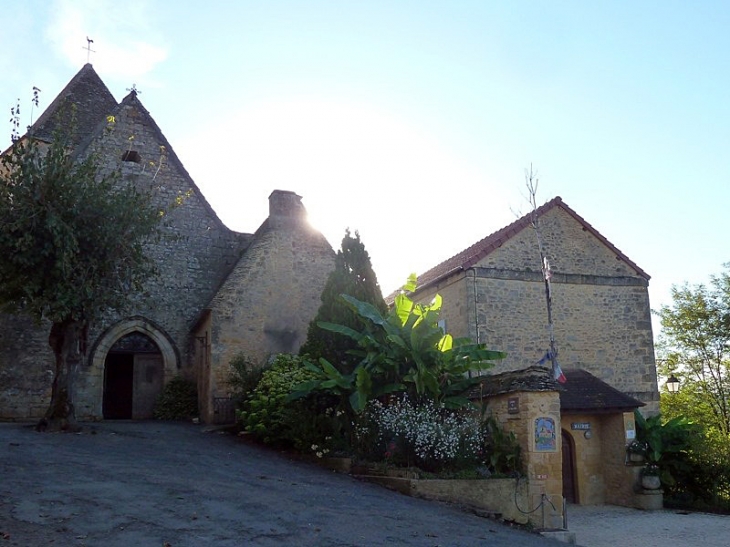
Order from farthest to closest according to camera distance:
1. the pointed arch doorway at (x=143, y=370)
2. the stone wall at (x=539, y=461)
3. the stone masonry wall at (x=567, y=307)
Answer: the pointed arch doorway at (x=143, y=370)
the stone masonry wall at (x=567, y=307)
the stone wall at (x=539, y=461)

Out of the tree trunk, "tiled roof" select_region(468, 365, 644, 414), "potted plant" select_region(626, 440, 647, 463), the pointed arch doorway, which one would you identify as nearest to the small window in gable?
the pointed arch doorway

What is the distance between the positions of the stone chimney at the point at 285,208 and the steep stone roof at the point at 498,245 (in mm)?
4240

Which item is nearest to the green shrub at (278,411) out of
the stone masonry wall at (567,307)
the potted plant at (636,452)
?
the stone masonry wall at (567,307)

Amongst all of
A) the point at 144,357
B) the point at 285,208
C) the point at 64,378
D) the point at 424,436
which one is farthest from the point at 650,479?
the point at 144,357

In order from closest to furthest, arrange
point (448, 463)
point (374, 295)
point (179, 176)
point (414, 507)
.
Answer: point (414, 507), point (448, 463), point (374, 295), point (179, 176)

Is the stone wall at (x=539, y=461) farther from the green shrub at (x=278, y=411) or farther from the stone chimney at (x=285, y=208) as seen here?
the stone chimney at (x=285, y=208)

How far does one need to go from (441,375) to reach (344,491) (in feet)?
12.1

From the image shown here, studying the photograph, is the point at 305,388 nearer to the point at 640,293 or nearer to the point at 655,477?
the point at 655,477

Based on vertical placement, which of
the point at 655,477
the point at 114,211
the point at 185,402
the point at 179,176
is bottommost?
the point at 655,477

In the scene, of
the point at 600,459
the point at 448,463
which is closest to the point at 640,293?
the point at 600,459

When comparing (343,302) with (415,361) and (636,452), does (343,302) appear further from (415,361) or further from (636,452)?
(636,452)

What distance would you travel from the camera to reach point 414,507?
10.7 metres

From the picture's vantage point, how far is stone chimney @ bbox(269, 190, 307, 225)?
19922mm

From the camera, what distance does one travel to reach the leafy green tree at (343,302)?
15703 millimetres
